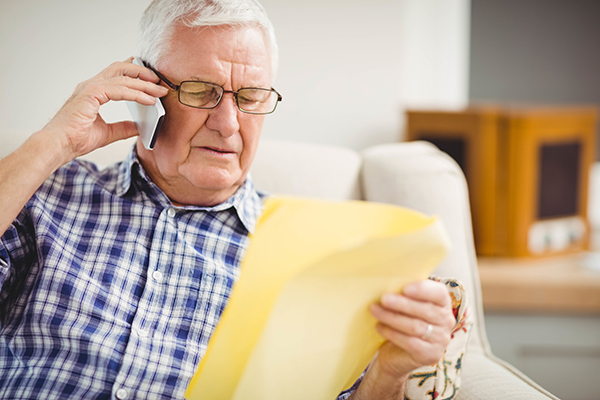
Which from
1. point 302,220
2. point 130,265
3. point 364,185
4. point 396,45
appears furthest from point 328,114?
point 302,220

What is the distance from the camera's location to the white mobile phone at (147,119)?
96 cm

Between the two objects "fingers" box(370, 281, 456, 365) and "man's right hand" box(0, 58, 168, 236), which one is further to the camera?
"man's right hand" box(0, 58, 168, 236)

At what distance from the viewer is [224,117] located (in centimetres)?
98

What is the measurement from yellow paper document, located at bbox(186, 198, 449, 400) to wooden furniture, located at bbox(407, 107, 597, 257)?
1.26 metres

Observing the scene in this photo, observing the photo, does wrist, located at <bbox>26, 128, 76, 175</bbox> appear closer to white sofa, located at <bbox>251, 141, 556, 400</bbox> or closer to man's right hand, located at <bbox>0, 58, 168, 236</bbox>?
man's right hand, located at <bbox>0, 58, 168, 236</bbox>

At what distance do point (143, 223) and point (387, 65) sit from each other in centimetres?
116

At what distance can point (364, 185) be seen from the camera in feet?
4.49

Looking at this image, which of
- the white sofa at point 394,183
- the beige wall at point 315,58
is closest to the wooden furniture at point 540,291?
the white sofa at point 394,183

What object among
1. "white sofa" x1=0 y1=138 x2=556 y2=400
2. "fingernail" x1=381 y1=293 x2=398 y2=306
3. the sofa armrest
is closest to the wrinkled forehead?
"white sofa" x1=0 y1=138 x2=556 y2=400

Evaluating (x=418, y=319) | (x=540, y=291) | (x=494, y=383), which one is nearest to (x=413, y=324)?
(x=418, y=319)

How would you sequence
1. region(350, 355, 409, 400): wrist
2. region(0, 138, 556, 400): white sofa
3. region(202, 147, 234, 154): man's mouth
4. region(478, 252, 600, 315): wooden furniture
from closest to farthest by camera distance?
region(350, 355, 409, 400): wrist, region(202, 147, 234, 154): man's mouth, region(0, 138, 556, 400): white sofa, region(478, 252, 600, 315): wooden furniture

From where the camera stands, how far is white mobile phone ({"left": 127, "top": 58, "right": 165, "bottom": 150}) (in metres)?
0.96

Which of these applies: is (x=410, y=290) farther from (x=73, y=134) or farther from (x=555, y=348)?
(x=555, y=348)

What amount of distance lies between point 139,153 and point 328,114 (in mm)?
865
